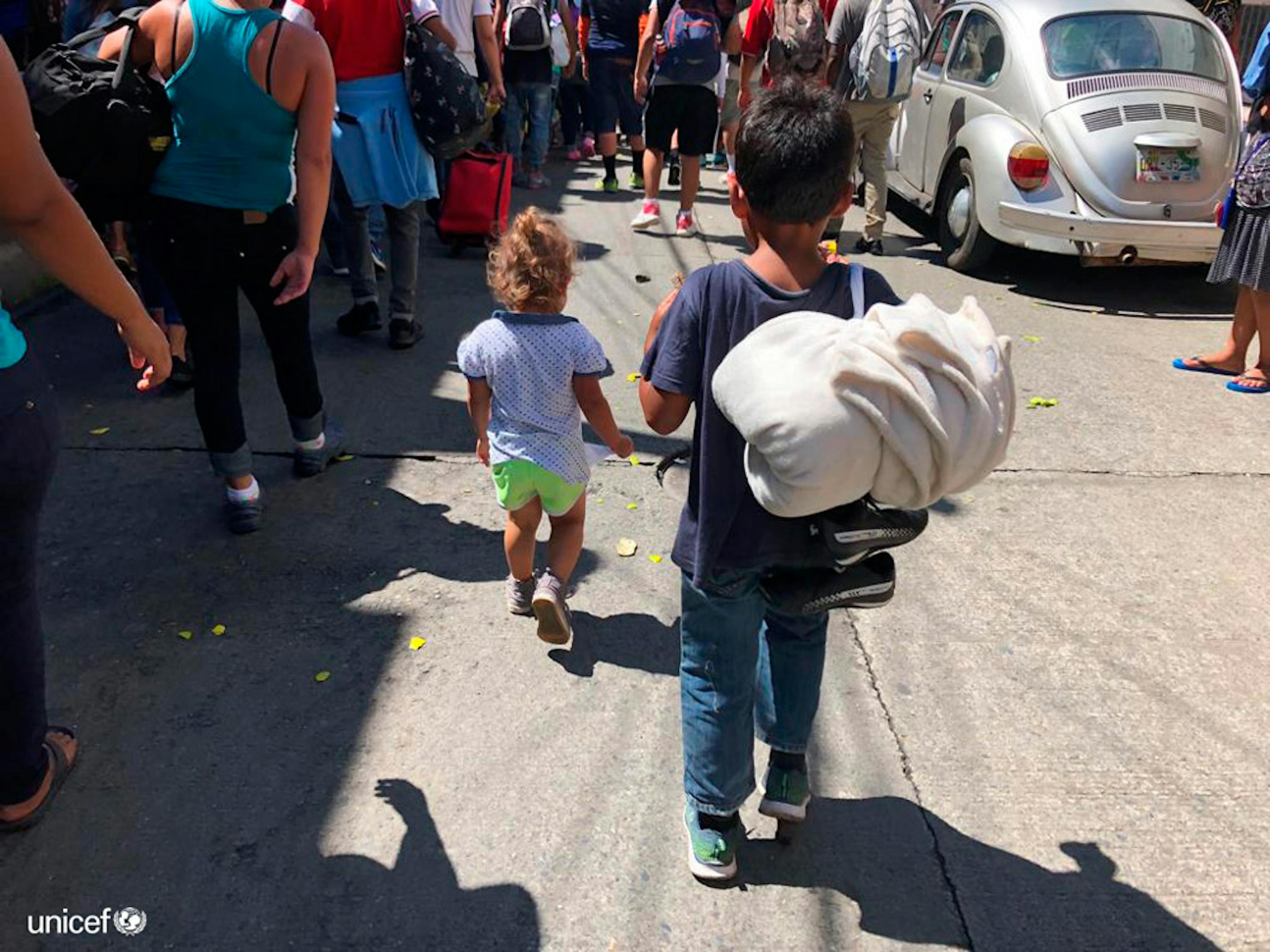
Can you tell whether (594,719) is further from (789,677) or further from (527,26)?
(527,26)

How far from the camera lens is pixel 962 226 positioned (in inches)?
301

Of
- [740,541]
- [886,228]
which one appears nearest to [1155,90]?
[886,228]

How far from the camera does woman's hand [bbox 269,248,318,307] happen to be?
3639 mm

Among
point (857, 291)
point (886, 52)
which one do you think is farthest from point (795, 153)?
point (886, 52)

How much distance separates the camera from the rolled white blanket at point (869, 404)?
1807 millimetres

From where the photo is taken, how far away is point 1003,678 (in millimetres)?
3236

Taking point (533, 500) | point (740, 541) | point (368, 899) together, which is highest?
point (740, 541)

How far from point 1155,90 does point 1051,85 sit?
64 centimetres

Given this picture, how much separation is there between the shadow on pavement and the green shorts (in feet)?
1.44

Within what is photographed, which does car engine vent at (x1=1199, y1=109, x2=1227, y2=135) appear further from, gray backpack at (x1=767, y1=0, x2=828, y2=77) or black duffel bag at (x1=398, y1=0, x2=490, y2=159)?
black duffel bag at (x1=398, y1=0, x2=490, y2=159)

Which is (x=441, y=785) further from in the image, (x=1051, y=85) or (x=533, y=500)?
(x=1051, y=85)

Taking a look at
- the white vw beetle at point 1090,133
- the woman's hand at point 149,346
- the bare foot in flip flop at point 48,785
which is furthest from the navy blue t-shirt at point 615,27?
the bare foot in flip flop at point 48,785

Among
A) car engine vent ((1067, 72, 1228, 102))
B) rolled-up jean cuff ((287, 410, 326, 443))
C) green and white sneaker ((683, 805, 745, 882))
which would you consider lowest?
green and white sneaker ((683, 805, 745, 882))

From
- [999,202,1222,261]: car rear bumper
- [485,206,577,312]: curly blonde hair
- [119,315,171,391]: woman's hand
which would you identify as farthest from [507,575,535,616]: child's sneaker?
[999,202,1222,261]: car rear bumper
